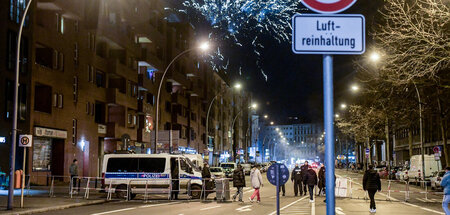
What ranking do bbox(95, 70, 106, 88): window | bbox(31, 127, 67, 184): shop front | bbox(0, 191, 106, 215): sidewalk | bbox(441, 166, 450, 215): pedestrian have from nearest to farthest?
1. bbox(441, 166, 450, 215): pedestrian
2. bbox(0, 191, 106, 215): sidewalk
3. bbox(31, 127, 67, 184): shop front
4. bbox(95, 70, 106, 88): window

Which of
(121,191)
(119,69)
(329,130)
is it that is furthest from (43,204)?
(119,69)

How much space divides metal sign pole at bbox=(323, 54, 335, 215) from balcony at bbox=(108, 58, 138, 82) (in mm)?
44257

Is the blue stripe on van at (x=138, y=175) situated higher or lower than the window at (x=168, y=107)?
lower

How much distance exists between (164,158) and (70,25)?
58.1ft

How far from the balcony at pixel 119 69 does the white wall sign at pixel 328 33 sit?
145 feet

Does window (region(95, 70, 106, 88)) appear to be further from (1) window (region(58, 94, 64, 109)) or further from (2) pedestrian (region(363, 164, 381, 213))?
(2) pedestrian (region(363, 164, 381, 213))

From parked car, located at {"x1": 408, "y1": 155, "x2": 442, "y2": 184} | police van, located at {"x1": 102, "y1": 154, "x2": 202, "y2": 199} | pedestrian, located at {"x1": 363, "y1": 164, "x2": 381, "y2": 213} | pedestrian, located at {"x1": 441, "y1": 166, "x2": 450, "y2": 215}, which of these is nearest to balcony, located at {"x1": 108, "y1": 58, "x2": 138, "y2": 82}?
police van, located at {"x1": 102, "y1": 154, "x2": 202, "y2": 199}

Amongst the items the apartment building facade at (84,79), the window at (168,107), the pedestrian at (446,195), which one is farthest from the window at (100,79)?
the pedestrian at (446,195)

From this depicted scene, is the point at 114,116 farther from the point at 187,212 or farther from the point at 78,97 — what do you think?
the point at 187,212

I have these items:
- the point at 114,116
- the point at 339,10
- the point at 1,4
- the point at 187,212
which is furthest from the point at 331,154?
the point at 114,116

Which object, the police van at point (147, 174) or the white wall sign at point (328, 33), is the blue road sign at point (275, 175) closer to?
the white wall sign at point (328, 33)

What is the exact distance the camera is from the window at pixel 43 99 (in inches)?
1489

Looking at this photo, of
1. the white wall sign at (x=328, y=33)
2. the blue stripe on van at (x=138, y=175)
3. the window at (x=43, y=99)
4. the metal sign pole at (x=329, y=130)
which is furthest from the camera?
the window at (x=43, y=99)

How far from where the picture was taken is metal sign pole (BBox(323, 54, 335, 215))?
4.93 m
